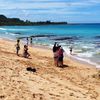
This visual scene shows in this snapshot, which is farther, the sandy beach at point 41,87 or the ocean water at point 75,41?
the ocean water at point 75,41

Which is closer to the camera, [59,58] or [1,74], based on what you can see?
[1,74]

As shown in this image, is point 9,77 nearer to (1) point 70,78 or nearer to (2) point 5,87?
(2) point 5,87

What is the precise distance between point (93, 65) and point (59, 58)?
9.99ft

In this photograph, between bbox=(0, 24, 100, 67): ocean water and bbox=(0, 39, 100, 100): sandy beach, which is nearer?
bbox=(0, 39, 100, 100): sandy beach

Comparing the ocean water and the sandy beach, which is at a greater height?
the ocean water

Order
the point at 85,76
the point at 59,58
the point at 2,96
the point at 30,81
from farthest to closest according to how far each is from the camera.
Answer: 1. the point at 59,58
2. the point at 85,76
3. the point at 30,81
4. the point at 2,96

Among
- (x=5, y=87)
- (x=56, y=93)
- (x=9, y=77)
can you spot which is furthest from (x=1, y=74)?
(x=56, y=93)

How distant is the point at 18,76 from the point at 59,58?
24.8 feet

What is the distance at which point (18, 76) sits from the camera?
14750 mm

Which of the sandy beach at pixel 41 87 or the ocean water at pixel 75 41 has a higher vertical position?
the ocean water at pixel 75 41

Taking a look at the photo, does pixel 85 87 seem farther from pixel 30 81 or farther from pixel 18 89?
pixel 18 89

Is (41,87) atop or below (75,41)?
below

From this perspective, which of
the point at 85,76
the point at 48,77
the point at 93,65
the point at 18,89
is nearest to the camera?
the point at 18,89

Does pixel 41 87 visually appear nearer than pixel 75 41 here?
Yes
